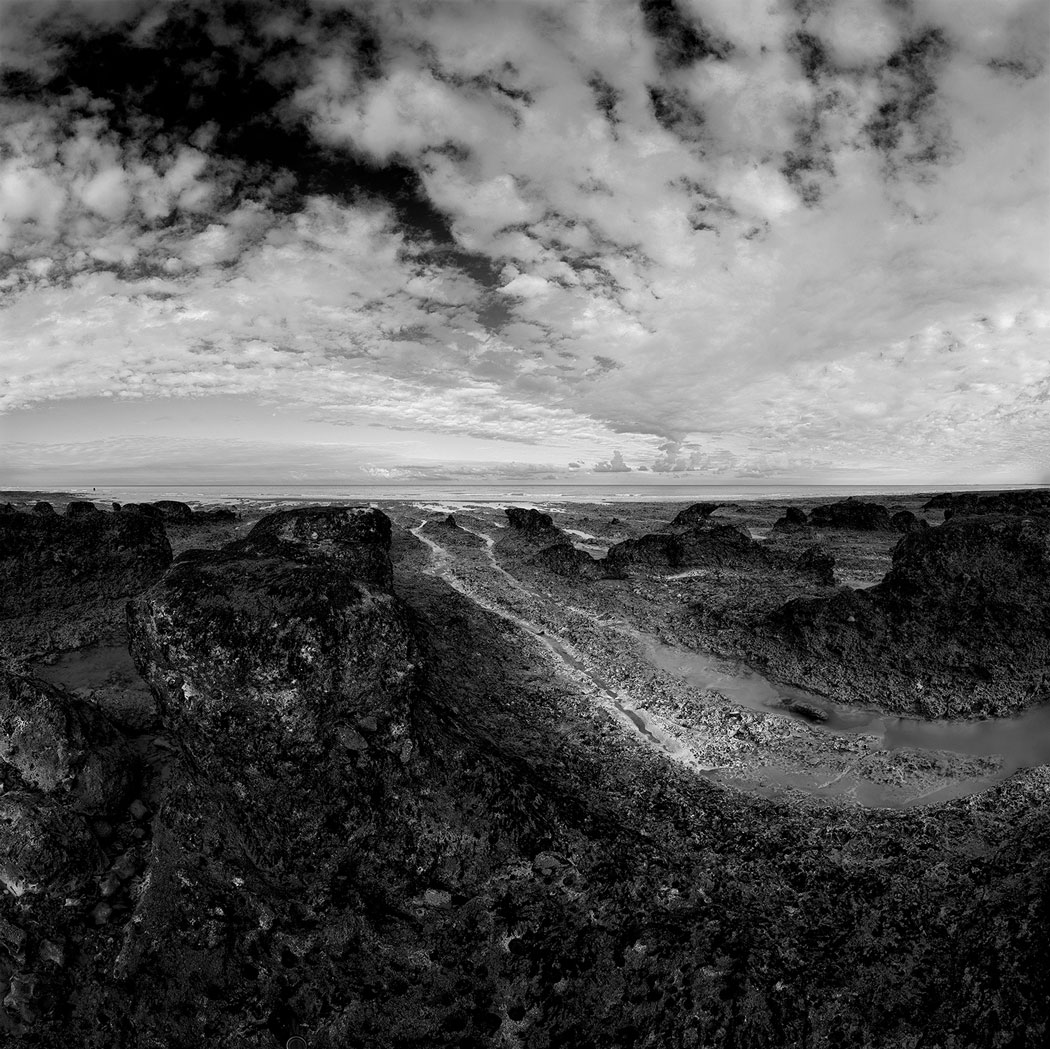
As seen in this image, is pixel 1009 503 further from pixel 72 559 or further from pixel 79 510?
pixel 79 510

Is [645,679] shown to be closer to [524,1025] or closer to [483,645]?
[483,645]

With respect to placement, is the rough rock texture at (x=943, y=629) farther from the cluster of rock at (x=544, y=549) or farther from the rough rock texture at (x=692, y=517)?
the rough rock texture at (x=692, y=517)

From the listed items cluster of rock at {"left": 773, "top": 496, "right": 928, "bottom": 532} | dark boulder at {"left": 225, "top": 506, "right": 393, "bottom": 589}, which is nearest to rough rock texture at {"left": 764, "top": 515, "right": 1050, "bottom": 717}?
dark boulder at {"left": 225, "top": 506, "right": 393, "bottom": 589}

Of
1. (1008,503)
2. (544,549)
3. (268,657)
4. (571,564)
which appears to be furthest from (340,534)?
(1008,503)

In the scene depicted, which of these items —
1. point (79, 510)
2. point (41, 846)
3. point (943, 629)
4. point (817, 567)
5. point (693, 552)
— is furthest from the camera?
point (79, 510)

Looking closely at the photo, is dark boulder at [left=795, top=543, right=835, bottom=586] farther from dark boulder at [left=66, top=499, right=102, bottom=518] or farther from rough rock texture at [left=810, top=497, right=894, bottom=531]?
dark boulder at [left=66, top=499, right=102, bottom=518]

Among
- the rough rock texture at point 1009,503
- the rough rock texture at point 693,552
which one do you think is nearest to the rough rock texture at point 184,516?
the rough rock texture at point 693,552
